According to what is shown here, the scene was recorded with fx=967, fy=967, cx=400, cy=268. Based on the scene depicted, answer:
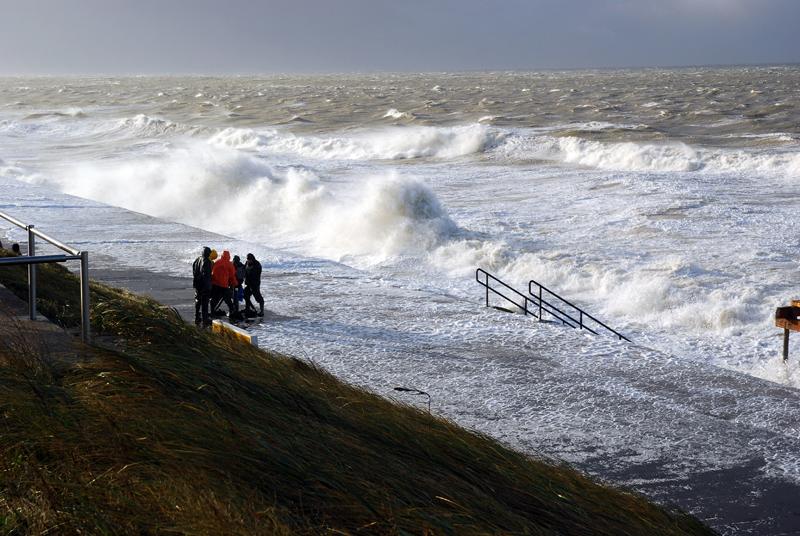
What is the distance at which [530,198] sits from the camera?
34.2 m

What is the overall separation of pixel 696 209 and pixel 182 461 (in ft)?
91.2

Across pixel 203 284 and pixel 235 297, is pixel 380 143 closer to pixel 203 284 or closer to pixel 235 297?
pixel 235 297

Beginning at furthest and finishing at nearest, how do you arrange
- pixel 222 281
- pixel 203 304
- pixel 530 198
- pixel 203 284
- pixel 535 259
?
pixel 530 198
pixel 535 259
pixel 222 281
pixel 203 304
pixel 203 284

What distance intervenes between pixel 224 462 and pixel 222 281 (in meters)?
10.3

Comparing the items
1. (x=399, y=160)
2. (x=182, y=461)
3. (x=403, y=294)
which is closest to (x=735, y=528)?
(x=182, y=461)

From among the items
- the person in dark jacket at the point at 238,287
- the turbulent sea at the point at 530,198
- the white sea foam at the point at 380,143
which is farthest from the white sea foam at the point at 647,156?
the person in dark jacket at the point at 238,287

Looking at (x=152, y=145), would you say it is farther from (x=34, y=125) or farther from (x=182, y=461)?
(x=182, y=461)

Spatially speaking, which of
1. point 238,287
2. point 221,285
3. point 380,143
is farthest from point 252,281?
point 380,143

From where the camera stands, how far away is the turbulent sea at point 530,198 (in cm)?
2052

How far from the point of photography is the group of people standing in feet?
46.9

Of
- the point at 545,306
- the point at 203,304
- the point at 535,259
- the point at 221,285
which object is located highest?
the point at 221,285

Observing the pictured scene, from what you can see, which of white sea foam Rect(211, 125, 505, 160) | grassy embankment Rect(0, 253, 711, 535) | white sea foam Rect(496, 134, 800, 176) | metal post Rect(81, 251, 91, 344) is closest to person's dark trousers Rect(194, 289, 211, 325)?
grassy embankment Rect(0, 253, 711, 535)

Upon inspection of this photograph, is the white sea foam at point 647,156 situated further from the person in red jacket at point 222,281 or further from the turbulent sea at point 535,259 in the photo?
the person in red jacket at point 222,281

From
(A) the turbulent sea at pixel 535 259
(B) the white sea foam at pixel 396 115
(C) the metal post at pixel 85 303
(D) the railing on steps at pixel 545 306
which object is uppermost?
(B) the white sea foam at pixel 396 115
